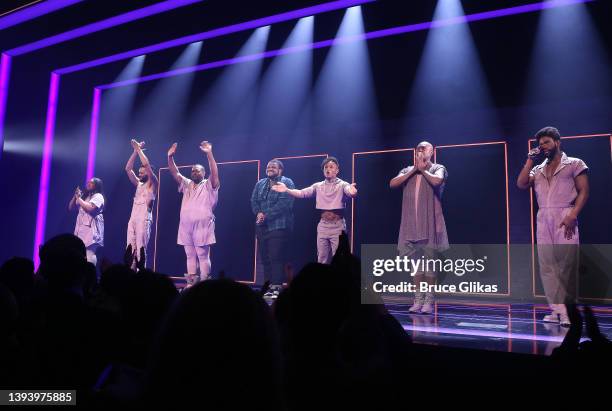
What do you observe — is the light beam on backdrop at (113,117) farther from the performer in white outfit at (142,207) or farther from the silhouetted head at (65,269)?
the silhouetted head at (65,269)

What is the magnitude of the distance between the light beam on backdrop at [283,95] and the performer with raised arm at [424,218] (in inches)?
105

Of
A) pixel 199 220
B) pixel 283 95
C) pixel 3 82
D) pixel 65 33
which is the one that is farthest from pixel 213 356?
pixel 3 82

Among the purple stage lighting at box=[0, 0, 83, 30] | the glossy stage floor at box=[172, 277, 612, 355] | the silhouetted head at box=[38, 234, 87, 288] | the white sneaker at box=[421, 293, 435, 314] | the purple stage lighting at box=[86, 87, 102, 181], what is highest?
the purple stage lighting at box=[0, 0, 83, 30]

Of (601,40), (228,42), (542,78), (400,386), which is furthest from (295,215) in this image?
(400,386)

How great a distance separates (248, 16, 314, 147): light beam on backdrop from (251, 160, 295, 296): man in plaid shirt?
1.05 m

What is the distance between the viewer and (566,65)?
5.65 meters

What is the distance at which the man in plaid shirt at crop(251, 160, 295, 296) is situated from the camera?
256 inches

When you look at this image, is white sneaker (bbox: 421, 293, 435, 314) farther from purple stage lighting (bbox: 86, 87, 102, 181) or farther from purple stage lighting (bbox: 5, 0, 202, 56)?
purple stage lighting (bbox: 86, 87, 102, 181)

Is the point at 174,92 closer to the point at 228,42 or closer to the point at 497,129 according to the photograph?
the point at 228,42

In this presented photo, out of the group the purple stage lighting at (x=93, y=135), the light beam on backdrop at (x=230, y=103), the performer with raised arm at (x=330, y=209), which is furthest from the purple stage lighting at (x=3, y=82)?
the performer with raised arm at (x=330, y=209)

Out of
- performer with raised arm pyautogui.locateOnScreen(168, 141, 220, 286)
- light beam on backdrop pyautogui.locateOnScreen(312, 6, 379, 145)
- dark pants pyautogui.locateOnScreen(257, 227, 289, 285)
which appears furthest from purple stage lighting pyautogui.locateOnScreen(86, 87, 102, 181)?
light beam on backdrop pyautogui.locateOnScreen(312, 6, 379, 145)

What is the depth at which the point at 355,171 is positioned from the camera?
22.9 ft

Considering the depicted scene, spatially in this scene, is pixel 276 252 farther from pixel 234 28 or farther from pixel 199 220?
pixel 234 28

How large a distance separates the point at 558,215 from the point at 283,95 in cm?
439
